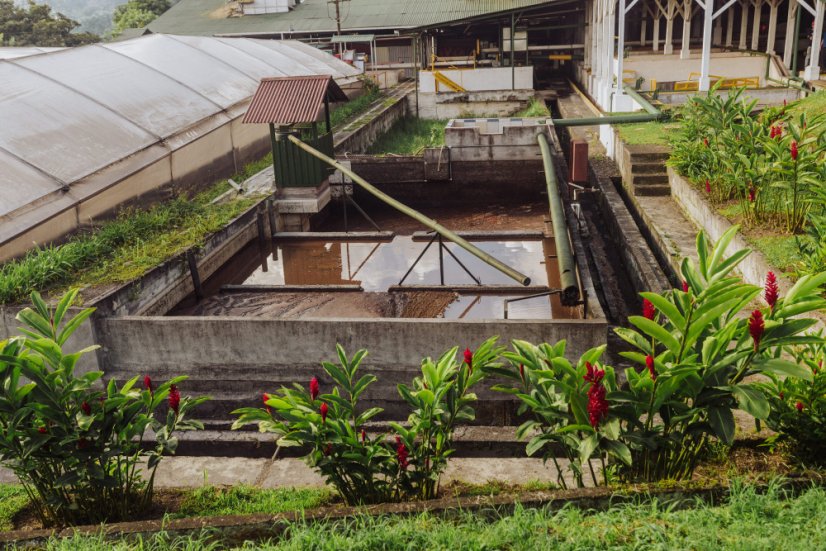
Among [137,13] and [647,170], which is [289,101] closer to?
Result: [647,170]

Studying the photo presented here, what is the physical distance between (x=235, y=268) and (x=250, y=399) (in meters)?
4.50

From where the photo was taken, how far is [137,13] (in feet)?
172

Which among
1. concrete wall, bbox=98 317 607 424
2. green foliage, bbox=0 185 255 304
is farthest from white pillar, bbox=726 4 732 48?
concrete wall, bbox=98 317 607 424

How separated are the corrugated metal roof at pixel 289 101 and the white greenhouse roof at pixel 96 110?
1618mm

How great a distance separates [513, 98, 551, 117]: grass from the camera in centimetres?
2032

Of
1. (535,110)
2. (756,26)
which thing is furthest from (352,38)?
(756,26)

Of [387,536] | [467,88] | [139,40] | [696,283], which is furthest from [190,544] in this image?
[467,88]

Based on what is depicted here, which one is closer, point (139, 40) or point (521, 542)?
point (521, 542)

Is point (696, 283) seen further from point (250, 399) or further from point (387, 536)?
point (250, 399)

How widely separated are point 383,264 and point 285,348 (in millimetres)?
4158

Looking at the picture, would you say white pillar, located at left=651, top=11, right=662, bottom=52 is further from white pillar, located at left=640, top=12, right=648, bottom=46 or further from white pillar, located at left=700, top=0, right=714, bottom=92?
white pillar, located at left=700, top=0, right=714, bottom=92

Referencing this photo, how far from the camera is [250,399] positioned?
7.33 meters

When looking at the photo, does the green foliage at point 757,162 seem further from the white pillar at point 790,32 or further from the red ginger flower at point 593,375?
the white pillar at point 790,32

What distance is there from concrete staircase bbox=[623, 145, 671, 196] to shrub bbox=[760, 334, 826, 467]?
840cm
